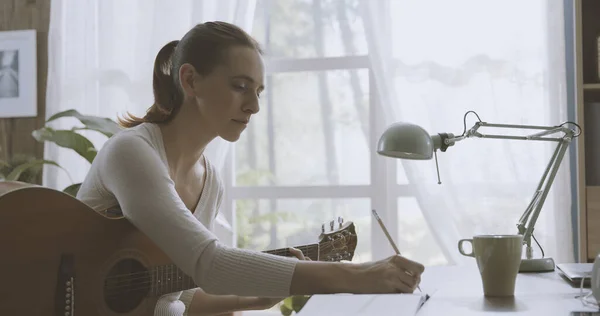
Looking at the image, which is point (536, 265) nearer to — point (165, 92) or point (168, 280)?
point (168, 280)

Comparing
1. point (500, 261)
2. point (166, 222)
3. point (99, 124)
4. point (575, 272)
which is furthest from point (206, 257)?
point (99, 124)

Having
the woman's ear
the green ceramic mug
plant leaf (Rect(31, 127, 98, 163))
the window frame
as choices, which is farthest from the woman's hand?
plant leaf (Rect(31, 127, 98, 163))

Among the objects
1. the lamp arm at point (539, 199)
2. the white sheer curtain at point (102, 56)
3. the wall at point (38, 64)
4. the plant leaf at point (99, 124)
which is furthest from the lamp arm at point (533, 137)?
the wall at point (38, 64)

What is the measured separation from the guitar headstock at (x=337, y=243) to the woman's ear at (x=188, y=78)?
42cm

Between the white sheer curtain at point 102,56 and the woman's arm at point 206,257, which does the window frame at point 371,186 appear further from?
the woman's arm at point 206,257

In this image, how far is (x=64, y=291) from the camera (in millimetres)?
1319

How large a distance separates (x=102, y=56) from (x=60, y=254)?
196cm

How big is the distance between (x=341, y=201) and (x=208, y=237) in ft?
5.66

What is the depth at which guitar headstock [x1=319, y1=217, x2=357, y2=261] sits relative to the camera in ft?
5.21

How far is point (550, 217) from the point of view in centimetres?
263

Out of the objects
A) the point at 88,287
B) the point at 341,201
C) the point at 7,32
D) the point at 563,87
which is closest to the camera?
the point at 88,287

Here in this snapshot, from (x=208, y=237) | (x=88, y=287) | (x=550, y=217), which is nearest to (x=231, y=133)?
(x=208, y=237)

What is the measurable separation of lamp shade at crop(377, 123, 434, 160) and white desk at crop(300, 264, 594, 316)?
9.3 inches

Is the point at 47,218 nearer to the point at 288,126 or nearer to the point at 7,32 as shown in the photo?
the point at 288,126
